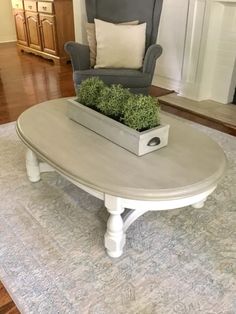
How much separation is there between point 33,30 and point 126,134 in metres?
4.36

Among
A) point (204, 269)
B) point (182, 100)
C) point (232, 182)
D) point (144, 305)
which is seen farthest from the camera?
point (182, 100)

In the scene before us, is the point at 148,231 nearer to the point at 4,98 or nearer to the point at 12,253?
the point at 12,253

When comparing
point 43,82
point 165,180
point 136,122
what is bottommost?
point 43,82

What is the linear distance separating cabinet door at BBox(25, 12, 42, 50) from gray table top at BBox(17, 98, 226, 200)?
3746 mm

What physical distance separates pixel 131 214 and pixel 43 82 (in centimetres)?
298

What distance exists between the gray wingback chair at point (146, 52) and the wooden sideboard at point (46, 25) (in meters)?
1.67

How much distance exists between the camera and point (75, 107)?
1650mm

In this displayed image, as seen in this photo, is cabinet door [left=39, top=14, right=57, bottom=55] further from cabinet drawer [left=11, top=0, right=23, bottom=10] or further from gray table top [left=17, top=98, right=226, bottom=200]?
gray table top [left=17, top=98, right=226, bottom=200]

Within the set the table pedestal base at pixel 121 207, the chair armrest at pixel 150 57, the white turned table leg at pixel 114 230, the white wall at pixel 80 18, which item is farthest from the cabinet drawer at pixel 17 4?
the white turned table leg at pixel 114 230

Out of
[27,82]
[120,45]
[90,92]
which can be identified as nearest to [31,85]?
[27,82]

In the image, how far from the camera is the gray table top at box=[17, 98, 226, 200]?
1.19m

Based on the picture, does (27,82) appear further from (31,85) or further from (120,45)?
(120,45)

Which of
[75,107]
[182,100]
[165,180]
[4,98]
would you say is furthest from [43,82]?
[165,180]

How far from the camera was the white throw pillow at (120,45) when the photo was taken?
2.73 metres
